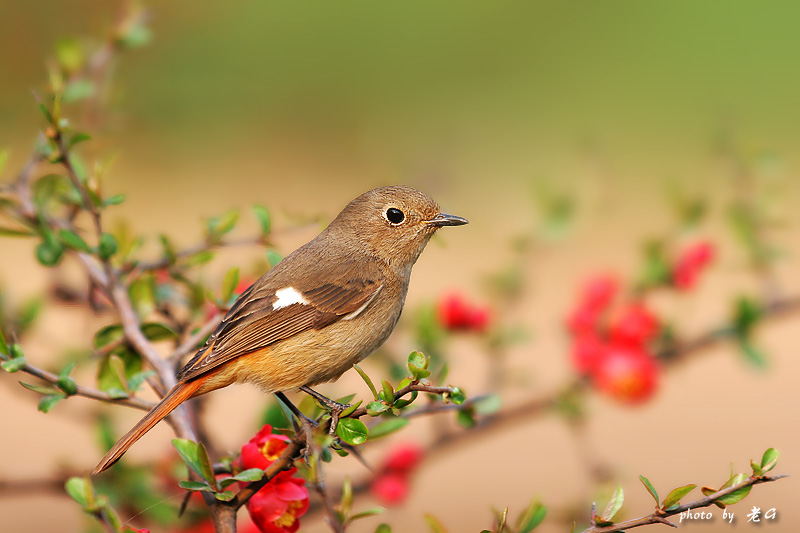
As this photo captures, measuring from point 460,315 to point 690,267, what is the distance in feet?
→ 2.64

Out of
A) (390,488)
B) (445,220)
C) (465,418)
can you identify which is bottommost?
(390,488)

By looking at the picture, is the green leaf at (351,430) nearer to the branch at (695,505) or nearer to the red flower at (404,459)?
the branch at (695,505)

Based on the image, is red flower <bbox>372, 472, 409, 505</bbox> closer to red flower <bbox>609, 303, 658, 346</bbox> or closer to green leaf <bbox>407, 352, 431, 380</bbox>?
red flower <bbox>609, 303, 658, 346</bbox>

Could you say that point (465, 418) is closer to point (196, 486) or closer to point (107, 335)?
point (196, 486)

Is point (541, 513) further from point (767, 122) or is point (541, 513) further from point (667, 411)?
point (767, 122)

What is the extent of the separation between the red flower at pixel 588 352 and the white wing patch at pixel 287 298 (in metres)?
1.20

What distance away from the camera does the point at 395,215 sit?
7.29ft

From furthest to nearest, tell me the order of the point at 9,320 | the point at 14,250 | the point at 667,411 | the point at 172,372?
the point at 14,250
the point at 667,411
the point at 9,320
the point at 172,372

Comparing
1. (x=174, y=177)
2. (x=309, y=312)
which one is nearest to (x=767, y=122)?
(x=174, y=177)

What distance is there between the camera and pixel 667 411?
552cm

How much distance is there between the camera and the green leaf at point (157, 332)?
6.41ft

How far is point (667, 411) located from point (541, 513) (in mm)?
4412

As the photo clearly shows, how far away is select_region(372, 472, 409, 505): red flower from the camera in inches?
105

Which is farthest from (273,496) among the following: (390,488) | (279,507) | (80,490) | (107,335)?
(390,488)
